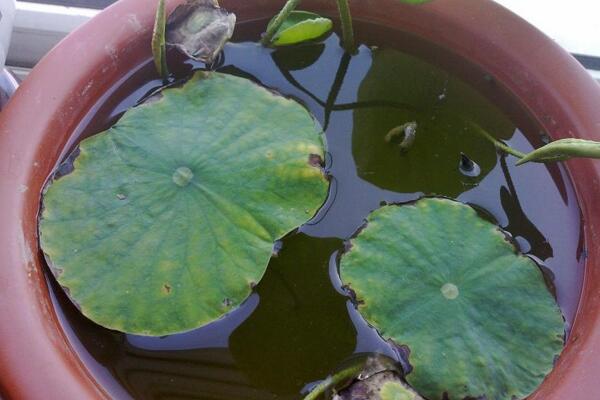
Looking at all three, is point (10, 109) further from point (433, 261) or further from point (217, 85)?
→ point (433, 261)

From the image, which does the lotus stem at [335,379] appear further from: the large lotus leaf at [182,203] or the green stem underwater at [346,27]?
the green stem underwater at [346,27]

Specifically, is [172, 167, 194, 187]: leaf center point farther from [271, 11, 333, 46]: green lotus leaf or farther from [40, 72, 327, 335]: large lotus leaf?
[271, 11, 333, 46]: green lotus leaf

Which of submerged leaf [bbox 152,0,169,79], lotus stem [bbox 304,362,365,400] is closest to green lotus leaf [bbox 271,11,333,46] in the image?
submerged leaf [bbox 152,0,169,79]

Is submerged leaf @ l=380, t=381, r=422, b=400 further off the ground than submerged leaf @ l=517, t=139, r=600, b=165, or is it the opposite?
submerged leaf @ l=517, t=139, r=600, b=165

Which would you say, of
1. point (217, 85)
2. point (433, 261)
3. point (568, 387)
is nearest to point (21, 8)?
point (217, 85)

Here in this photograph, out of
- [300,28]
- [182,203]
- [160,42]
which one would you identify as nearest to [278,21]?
[300,28]

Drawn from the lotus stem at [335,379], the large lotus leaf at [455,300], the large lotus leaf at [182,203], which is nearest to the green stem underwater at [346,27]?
the large lotus leaf at [182,203]

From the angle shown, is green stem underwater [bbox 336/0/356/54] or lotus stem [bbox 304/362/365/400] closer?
lotus stem [bbox 304/362/365/400]
